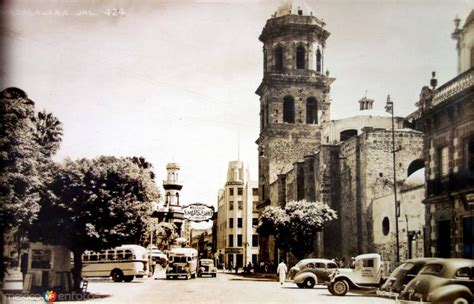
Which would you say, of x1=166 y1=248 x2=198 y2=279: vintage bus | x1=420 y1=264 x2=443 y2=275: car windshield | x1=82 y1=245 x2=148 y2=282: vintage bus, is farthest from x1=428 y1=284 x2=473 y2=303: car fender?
x1=166 y1=248 x2=198 y2=279: vintage bus

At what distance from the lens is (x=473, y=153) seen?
1700cm

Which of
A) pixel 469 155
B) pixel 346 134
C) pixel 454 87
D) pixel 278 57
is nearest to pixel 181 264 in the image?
pixel 346 134

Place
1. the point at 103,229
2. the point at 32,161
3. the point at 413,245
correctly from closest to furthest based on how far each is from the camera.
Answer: the point at 32,161 → the point at 103,229 → the point at 413,245

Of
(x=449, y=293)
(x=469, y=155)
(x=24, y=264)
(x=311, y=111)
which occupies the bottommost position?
(x=449, y=293)

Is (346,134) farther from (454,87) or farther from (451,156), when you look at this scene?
(454,87)

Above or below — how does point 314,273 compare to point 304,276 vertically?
above

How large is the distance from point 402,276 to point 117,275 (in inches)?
494

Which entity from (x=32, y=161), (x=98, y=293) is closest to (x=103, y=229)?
(x=98, y=293)

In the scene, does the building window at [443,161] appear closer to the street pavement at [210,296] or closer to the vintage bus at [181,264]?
the street pavement at [210,296]

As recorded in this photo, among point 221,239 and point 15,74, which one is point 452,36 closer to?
point 15,74

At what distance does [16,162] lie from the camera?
14742 mm

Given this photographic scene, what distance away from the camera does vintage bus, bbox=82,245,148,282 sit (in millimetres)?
21927

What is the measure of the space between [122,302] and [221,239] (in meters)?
32.3

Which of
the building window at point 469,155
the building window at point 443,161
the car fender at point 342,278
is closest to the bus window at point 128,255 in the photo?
the car fender at point 342,278
